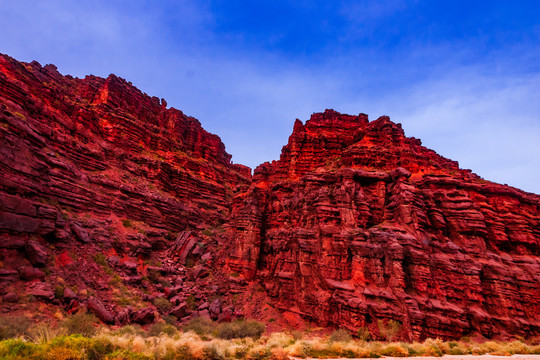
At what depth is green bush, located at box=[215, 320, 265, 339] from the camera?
17656mm

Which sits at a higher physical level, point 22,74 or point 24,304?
point 22,74

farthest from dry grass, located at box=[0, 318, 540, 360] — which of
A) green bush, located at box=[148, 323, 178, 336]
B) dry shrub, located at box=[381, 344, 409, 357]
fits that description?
green bush, located at box=[148, 323, 178, 336]

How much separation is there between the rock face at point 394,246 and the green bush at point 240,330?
389 cm

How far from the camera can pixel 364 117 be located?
1319 inches

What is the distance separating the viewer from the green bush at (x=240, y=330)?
17.7 meters

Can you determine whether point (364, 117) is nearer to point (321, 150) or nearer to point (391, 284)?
point (321, 150)

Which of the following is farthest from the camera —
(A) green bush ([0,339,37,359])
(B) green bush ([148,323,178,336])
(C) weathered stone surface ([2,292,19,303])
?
(B) green bush ([148,323,178,336])

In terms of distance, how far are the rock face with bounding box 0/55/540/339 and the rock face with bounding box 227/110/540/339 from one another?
116 mm

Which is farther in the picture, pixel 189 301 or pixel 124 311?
pixel 189 301

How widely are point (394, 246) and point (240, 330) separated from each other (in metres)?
13.3

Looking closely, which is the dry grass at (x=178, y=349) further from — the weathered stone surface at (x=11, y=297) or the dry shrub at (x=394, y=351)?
the weathered stone surface at (x=11, y=297)

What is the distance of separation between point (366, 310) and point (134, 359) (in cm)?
1506

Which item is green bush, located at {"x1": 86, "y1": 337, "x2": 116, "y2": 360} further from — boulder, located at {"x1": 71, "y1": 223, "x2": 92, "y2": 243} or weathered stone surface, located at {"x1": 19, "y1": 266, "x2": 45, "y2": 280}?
boulder, located at {"x1": 71, "y1": 223, "x2": 92, "y2": 243}

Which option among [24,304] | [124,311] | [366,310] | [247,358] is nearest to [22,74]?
[24,304]
